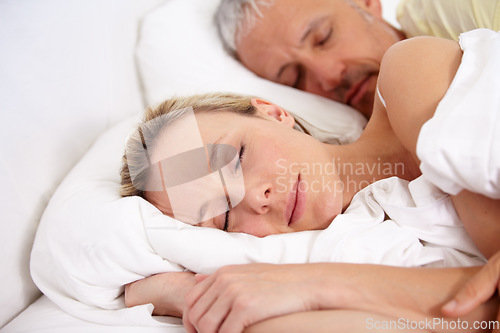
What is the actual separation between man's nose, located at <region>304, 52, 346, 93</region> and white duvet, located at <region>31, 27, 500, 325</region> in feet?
1.83

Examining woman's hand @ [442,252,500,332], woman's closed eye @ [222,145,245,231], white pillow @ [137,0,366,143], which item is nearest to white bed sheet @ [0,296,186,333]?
woman's closed eye @ [222,145,245,231]

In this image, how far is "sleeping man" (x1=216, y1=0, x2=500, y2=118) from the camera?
1.36 meters

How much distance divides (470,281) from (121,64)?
4.13 ft

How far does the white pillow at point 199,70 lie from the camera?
1353mm

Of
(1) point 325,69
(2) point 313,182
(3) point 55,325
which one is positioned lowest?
(3) point 55,325

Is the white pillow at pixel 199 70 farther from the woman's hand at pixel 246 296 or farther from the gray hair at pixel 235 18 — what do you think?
the woman's hand at pixel 246 296

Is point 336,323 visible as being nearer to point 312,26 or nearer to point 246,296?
point 246,296

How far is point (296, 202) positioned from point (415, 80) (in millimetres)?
Answer: 323

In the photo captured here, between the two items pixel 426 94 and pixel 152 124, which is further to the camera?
pixel 152 124

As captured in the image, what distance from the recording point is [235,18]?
1457 mm

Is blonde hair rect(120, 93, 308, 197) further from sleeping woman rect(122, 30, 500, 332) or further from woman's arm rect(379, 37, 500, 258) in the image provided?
woman's arm rect(379, 37, 500, 258)

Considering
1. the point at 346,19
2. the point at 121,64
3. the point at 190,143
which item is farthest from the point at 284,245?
the point at 121,64

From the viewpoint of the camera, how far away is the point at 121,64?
1489 mm

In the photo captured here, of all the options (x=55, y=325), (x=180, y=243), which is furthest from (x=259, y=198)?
(x=55, y=325)
